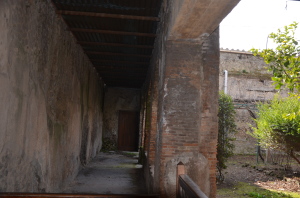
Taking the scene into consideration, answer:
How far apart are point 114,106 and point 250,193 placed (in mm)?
9275

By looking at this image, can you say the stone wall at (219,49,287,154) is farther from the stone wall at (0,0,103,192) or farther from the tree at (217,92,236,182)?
the stone wall at (0,0,103,192)

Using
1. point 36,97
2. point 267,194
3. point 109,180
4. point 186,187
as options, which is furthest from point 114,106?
point 186,187

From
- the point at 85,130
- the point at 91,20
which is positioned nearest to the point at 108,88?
the point at 85,130

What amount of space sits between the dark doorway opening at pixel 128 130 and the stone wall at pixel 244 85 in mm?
6412

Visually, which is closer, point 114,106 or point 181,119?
point 181,119

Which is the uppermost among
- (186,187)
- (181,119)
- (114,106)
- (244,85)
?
(244,85)

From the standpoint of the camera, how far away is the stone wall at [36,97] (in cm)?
327

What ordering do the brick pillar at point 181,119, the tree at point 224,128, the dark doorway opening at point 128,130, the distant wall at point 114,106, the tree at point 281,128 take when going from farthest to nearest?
the dark doorway opening at point 128,130 < the distant wall at point 114,106 < the tree at point 281,128 < the tree at point 224,128 < the brick pillar at point 181,119

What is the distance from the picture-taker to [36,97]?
14.2ft

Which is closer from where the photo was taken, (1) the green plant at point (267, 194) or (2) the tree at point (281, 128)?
(1) the green plant at point (267, 194)

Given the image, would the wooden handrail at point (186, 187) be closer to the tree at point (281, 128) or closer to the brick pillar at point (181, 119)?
the brick pillar at point (181, 119)

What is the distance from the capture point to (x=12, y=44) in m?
3.31

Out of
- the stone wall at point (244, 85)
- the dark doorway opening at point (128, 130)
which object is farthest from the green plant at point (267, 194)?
the stone wall at point (244, 85)

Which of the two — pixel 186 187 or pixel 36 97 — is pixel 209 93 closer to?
pixel 186 187
